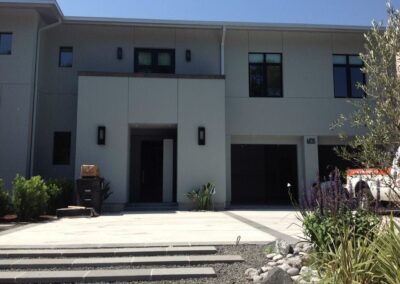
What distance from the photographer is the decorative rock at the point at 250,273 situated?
5426mm

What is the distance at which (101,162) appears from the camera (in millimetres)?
15039

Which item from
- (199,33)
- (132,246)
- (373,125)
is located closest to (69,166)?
(199,33)

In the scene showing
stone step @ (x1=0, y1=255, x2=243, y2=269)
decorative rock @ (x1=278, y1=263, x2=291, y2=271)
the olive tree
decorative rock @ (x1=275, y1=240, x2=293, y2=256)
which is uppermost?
the olive tree

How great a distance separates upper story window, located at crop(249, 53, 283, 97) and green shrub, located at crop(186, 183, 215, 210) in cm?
448

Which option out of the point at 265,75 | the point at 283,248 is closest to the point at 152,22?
the point at 265,75

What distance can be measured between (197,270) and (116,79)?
A: 35.8 feet

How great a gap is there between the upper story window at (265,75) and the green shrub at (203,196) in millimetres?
4477

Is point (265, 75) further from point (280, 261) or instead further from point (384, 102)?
point (384, 102)

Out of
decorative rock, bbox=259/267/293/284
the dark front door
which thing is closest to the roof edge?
the dark front door

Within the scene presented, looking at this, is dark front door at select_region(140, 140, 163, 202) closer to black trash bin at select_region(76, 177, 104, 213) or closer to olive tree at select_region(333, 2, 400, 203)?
black trash bin at select_region(76, 177, 104, 213)

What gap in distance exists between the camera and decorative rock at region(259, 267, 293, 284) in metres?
4.79

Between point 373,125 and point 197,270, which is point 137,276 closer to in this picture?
point 197,270

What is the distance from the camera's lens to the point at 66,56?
16906 mm

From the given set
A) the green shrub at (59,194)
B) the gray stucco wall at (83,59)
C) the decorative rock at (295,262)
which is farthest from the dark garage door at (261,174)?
the decorative rock at (295,262)
